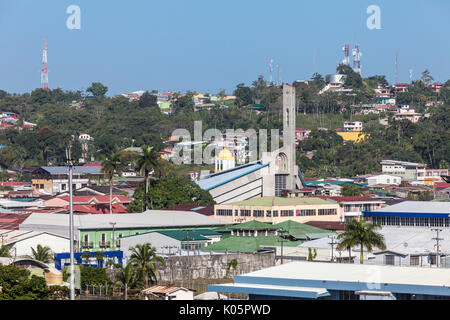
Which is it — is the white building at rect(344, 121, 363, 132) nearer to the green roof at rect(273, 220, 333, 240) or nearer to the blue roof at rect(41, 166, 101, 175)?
the blue roof at rect(41, 166, 101, 175)

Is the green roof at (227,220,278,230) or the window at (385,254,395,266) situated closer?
the window at (385,254,395,266)

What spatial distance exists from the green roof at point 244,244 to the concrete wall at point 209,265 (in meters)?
2.62

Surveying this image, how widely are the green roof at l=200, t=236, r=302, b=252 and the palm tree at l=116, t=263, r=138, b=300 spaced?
12303 mm

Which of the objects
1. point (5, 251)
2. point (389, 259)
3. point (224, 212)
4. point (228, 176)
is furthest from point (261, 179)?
point (389, 259)

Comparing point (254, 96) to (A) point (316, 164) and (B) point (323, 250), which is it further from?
(B) point (323, 250)

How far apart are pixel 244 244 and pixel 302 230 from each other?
909cm

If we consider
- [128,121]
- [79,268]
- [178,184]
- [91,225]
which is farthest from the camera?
[128,121]

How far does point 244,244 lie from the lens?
5662 cm

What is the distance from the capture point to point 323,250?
175ft

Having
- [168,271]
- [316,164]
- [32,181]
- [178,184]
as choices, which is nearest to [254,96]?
[316,164]

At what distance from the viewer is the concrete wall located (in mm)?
49250

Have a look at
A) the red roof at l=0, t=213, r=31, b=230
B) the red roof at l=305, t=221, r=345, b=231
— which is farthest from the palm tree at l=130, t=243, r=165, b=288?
the red roof at l=305, t=221, r=345, b=231

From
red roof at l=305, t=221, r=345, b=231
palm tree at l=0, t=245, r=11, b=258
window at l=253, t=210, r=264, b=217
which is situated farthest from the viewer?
window at l=253, t=210, r=264, b=217
